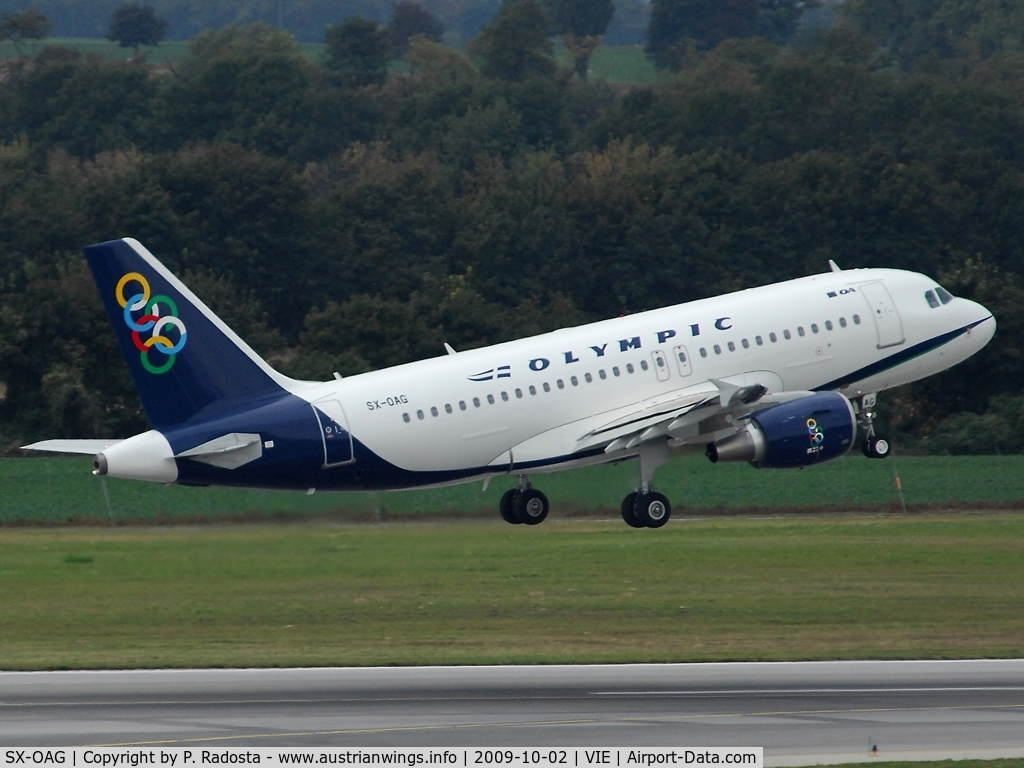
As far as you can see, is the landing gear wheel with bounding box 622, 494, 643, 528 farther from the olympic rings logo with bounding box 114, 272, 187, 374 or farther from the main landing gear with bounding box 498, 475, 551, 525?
the olympic rings logo with bounding box 114, 272, 187, 374

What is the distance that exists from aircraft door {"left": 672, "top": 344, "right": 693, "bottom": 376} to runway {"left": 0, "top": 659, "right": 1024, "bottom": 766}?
30.7ft

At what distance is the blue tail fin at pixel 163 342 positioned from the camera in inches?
1777

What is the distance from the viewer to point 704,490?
74938mm

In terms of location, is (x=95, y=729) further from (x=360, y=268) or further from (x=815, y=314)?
(x=360, y=268)

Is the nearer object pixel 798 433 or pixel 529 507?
pixel 798 433

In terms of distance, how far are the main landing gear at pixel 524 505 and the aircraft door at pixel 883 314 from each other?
10.2 m

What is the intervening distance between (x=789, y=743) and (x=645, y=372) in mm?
17707

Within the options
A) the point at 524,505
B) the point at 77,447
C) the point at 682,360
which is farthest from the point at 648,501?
the point at 77,447

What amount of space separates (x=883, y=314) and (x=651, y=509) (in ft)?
27.4

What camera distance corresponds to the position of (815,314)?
51.1 metres

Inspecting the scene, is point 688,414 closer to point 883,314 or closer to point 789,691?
point 883,314

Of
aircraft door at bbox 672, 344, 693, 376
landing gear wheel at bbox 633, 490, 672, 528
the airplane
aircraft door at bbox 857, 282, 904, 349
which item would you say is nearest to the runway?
the airplane

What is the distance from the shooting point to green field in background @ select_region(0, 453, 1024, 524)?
225 ft

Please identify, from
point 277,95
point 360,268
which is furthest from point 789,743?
point 277,95
